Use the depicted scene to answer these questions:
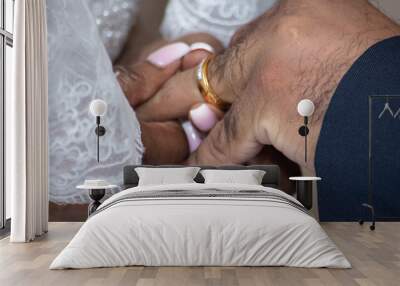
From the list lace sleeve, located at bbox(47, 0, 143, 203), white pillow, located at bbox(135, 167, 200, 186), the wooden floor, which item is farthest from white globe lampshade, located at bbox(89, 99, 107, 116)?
the wooden floor

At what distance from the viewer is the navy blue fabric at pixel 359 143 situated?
22.7 ft

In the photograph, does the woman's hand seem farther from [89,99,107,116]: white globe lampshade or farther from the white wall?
the white wall

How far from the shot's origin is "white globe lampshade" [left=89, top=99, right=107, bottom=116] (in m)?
6.80

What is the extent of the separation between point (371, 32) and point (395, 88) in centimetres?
72

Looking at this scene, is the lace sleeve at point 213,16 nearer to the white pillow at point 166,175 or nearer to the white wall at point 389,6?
the white wall at point 389,6

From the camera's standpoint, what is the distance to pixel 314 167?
22.8 ft

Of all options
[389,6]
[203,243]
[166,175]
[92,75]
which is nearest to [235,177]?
[166,175]

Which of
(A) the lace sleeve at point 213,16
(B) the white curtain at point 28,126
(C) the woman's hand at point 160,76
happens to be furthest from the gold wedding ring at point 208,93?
(B) the white curtain at point 28,126

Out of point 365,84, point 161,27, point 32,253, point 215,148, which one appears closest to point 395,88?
point 365,84

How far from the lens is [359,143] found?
23.1 feet

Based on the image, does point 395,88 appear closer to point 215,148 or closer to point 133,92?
point 215,148

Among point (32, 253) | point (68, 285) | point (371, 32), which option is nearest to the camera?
point (68, 285)

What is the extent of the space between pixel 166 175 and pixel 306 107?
1.71 metres

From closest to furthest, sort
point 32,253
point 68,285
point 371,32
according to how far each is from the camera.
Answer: point 68,285, point 32,253, point 371,32
